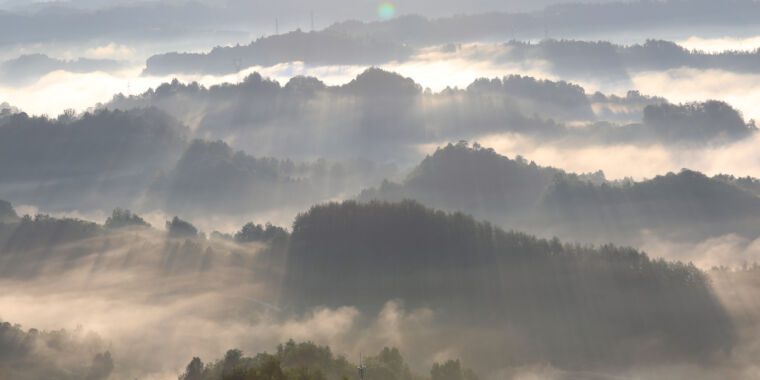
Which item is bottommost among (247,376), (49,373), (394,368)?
(247,376)

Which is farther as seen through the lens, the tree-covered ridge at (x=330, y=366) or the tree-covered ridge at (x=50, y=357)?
the tree-covered ridge at (x=50, y=357)

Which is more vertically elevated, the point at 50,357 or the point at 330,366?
the point at 50,357

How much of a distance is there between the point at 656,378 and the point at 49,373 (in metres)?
118

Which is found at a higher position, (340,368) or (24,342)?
(24,342)

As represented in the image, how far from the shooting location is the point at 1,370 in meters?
171

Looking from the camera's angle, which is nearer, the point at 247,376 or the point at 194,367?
the point at 247,376

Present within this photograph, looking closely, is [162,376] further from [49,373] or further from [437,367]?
[437,367]

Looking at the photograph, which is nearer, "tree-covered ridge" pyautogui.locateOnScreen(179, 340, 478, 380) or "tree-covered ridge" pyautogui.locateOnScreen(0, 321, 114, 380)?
"tree-covered ridge" pyautogui.locateOnScreen(179, 340, 478, 380)

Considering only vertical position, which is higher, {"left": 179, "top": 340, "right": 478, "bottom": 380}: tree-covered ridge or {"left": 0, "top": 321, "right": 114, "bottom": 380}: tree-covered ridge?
{"left": 0, "top": 321, "right": 114, "bottom": 380}: tree-covered ridge

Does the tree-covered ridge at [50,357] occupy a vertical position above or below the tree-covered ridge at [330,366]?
above

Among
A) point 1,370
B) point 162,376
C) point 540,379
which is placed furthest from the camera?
point 540,379

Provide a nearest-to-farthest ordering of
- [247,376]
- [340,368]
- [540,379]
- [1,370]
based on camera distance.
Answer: [247,376] → [340,368] → [1,370] → [540,379]

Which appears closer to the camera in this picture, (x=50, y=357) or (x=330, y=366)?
(x=330, y=366)

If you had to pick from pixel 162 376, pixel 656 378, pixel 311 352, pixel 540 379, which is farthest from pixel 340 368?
pixel 656 378
